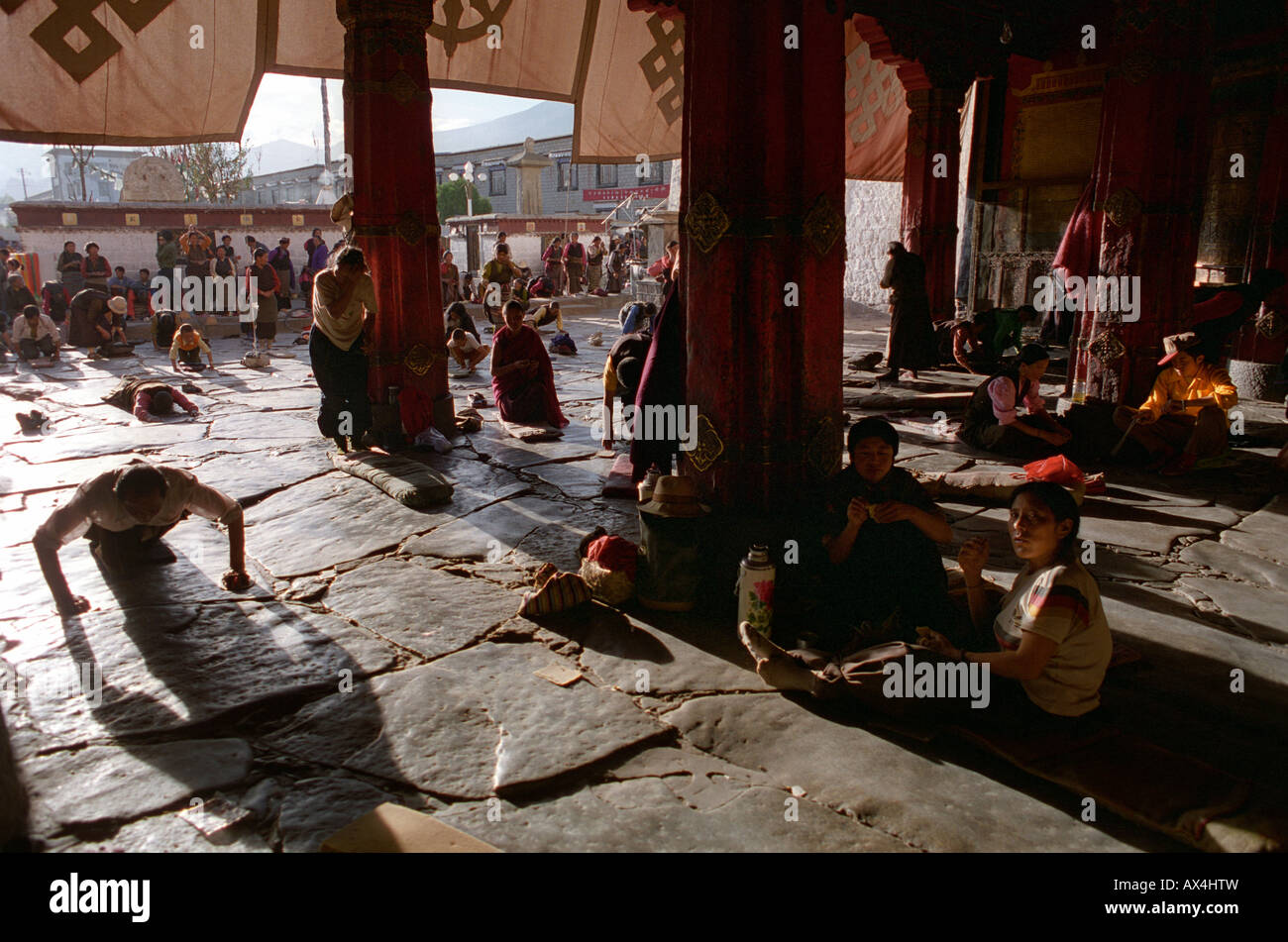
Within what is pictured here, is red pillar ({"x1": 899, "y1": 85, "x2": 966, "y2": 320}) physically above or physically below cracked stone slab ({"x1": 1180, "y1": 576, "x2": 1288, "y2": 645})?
above

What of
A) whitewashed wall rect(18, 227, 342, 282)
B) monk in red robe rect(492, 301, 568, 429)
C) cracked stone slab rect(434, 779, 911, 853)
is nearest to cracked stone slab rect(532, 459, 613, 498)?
monk in red robe rect(492, 301, 568, 429)

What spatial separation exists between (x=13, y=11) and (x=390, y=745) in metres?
6.77

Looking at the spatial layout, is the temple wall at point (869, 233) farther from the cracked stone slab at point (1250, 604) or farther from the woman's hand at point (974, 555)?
the woman's hand at point (974, 555)

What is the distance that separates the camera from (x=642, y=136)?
11.2 meters

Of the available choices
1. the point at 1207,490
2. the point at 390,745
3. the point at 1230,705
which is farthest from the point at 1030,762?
the point at 1207,490

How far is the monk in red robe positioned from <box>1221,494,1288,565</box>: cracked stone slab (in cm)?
568

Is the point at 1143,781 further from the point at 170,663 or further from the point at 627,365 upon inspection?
the point at 627,365

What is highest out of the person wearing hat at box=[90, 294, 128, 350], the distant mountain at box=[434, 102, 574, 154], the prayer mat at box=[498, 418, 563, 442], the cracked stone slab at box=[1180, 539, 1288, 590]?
the distant mountain at box=[434, 102, 574, 154]

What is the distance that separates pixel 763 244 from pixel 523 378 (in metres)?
4.78

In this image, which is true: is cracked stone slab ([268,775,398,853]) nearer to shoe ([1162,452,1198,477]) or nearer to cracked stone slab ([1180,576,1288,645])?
cracked stone slab ([1180,576,1288,645])

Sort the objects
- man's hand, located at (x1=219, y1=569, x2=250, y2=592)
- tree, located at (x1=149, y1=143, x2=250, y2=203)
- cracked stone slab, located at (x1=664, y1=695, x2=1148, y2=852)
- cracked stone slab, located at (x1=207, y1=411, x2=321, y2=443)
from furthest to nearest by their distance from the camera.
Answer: tree, located at (x1=149, y1=143, x2=250, y2=203) < cracked stone slab, located at (x1=207, y1=411, x2=321, y2=443) < man's hand, located at (x1=219, y1=569, x2=250, y2=592) < cracked stone slab, located at (x1=664, y1=695, x2=1148, y2=852)

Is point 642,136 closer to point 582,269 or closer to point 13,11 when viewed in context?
point 13,11

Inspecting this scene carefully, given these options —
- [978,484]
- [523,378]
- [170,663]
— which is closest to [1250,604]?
[978,484]

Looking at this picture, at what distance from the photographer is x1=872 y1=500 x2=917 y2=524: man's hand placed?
377cm
